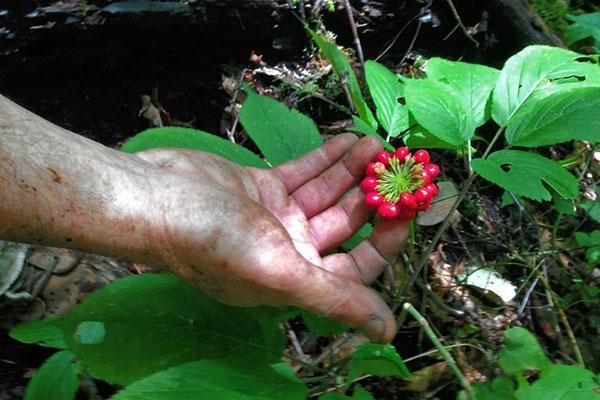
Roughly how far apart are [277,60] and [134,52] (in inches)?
32.1

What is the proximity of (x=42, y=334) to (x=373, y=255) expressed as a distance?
104 cm

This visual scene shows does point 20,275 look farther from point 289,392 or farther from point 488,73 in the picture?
point 488,73

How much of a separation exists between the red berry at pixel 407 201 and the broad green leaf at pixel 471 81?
40cm

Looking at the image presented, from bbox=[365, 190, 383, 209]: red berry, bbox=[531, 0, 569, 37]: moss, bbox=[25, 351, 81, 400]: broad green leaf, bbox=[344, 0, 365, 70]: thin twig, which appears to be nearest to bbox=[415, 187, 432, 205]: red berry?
bbox=[365, 190, 383, 209]: red berry

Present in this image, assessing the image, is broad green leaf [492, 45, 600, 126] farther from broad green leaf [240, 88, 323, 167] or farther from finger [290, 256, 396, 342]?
finger [290, 256, 396, 342]

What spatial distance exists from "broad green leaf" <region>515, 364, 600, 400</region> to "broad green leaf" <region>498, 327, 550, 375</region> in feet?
0.71

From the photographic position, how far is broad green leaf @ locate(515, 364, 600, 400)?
5.00 ft

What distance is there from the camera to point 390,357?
4.61 feet

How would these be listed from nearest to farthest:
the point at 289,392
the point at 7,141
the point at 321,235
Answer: the point at 289,392 < the point at 7,141 < the point at 321,235

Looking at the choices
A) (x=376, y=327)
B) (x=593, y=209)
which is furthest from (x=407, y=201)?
(x=593, y=209)

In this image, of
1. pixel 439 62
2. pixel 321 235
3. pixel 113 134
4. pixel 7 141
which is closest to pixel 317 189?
pixel 321 235

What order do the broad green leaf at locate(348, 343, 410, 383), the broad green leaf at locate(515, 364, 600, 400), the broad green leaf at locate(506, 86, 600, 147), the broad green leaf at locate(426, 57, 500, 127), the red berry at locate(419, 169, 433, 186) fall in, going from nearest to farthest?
the broad green leaf at locate(348, 343, 410, 383), the broad green leaf at locate(515, 364, 600, 400), the broad green leaf at locate(506, 86, 600, 147), the red berry at locate(419, 169, 433, 186), the broad green leaf at locate(426, 57, 500, 127)

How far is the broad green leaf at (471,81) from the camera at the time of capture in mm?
2020

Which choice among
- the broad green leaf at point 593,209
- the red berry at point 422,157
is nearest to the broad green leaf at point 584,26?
the broad green leaf at point 593,209
